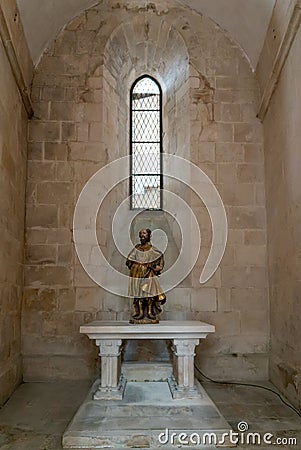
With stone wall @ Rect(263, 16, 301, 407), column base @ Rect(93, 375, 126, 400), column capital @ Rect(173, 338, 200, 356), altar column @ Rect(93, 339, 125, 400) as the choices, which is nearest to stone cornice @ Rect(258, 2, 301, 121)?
stone wall @ Rect(263, 16, 301, 407)

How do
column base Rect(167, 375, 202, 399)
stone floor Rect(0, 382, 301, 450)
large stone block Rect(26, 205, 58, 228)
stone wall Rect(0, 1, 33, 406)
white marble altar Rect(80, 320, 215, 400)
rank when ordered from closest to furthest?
stone floor Rect(0, 382, 301, 450), column base Rect(167, 375, 202, 399), white marble altar Rect(80, 320, 215, 400), stone wall Rect(0, 1, 33, 406), large stone block Rect(26, 205, 58, 228)

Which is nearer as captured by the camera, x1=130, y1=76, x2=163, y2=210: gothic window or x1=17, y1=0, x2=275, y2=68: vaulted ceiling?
x1=17, y1=0, x2=275, y2=68: vaulted ceiling

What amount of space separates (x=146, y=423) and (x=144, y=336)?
3.07ft

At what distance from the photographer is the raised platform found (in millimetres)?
3186

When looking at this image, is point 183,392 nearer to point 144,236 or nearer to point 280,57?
point 144,236

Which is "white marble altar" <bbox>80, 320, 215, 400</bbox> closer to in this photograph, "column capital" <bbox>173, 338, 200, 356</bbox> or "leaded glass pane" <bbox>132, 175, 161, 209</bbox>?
"column capital" <bbox>173, 338, 200, 356</bbox>

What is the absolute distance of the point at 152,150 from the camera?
21.2 feet

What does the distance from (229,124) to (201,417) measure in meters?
3.65

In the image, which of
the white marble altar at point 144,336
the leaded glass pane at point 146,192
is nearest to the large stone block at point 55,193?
the leaded glass pane at point 146,192

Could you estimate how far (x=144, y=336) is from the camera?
4.23 metres

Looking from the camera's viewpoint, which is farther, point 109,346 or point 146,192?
point 146,192

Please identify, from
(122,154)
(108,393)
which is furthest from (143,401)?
(122,154)

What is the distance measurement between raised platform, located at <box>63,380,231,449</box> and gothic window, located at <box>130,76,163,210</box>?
2.96m

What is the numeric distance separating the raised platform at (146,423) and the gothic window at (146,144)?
2961mm
